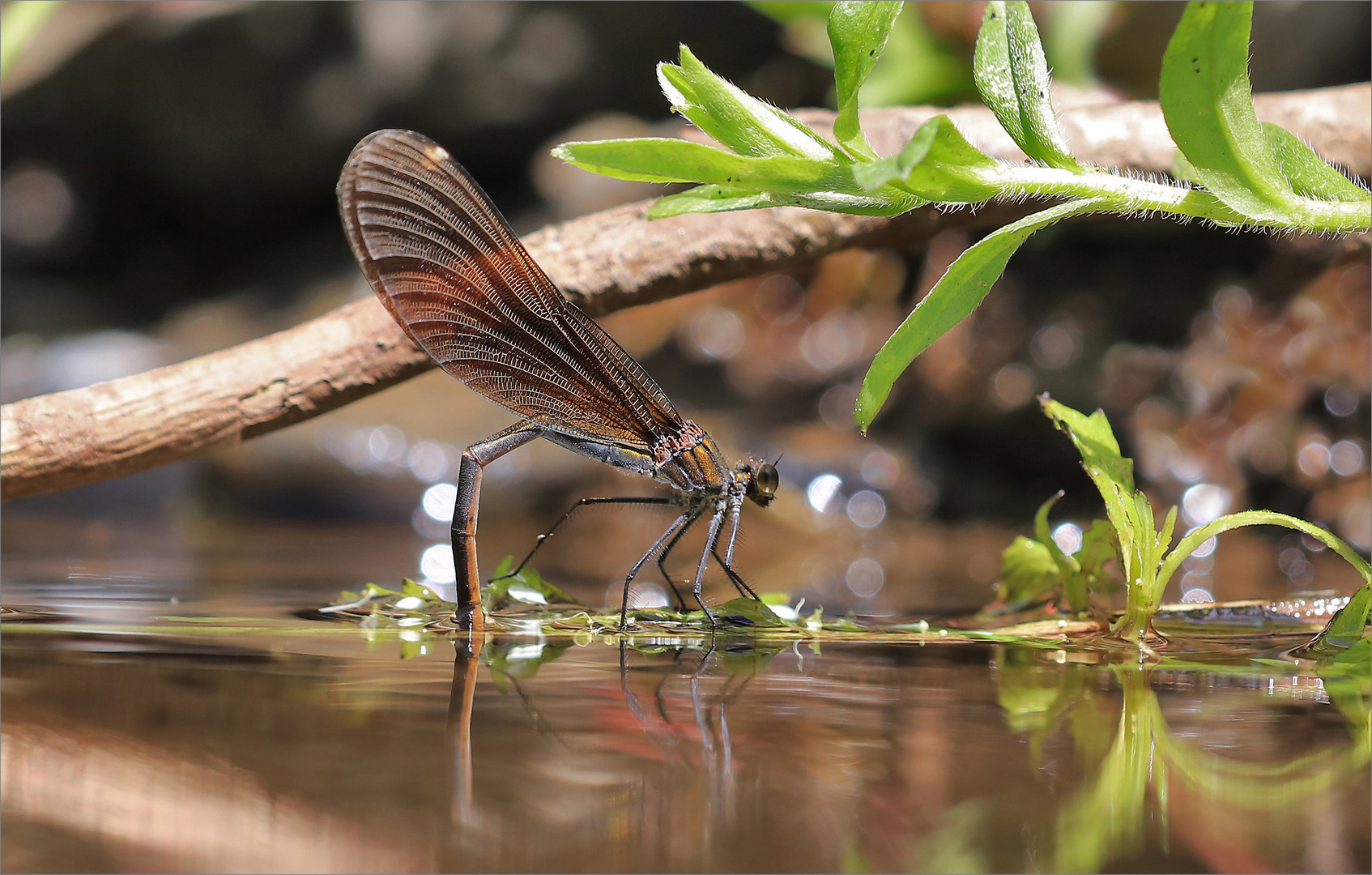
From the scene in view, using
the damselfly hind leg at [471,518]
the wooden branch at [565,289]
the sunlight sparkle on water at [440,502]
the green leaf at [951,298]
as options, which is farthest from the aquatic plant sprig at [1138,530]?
the sunlight sparkle on water at [440,502]

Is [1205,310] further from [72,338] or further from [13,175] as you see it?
[13,175]

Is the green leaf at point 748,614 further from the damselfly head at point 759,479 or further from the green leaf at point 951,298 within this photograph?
the green leaf at point 951,298

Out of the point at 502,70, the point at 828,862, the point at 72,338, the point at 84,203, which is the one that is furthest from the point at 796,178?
the point at 84,203

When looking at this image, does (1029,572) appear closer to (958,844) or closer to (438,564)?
(958,844)

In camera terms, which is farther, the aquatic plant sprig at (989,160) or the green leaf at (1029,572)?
the green leaf at (1029,572)

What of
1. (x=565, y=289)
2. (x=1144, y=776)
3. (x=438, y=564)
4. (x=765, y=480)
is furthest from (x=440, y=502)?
(x=1144, y=776)
